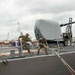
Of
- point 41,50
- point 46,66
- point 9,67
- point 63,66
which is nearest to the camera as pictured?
point 9,67

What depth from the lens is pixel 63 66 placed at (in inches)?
390

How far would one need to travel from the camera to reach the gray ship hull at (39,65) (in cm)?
798

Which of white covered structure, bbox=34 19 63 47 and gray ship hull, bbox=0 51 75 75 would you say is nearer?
gray ship hull, bbox=0 51 75 75

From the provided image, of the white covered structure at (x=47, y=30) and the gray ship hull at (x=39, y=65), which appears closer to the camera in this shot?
the gray ship hull at (x=39, y=65)

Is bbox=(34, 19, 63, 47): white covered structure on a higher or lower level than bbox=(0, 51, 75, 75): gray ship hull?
higher

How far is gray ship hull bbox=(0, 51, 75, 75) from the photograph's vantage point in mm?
7979

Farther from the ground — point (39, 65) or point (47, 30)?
point (47, 30)

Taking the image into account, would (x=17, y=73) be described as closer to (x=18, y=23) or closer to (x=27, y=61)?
(x=27, y=61)

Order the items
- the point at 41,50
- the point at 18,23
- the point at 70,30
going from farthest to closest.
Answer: the point at 70,30, the point at 41,50, the point at 18,23

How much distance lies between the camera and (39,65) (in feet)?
29.5

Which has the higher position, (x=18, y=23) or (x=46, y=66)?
(x=18, y=23)

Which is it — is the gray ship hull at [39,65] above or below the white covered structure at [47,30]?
below

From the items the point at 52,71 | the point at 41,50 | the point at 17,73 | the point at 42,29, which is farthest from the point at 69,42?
the point at 17,73

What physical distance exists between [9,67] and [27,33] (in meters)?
3.37
